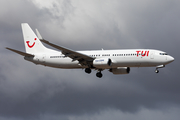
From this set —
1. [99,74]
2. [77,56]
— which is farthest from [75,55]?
[99,74]

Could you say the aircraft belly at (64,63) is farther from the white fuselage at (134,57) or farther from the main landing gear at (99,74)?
the main landing gear at (99,74)

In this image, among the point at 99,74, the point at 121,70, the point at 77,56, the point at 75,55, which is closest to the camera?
the point at 75,55

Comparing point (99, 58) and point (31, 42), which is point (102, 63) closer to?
point (99, 58)

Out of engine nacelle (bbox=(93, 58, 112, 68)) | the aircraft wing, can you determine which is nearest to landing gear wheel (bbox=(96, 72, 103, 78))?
the aircraft wing

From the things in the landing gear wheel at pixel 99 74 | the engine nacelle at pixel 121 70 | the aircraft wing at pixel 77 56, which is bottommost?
the landing gear wheel at pixel 99 74

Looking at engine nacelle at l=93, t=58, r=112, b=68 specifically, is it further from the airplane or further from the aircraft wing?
the aircraft wing

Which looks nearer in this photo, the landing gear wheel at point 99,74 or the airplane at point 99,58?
the airplane at point 99,58

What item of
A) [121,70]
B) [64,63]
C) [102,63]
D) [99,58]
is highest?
[99,58]

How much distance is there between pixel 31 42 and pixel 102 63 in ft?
65.1

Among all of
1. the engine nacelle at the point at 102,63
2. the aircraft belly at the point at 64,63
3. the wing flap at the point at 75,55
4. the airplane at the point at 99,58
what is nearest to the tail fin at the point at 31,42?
the airplane at the point at 99,58

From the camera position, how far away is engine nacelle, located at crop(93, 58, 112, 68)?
219 feet

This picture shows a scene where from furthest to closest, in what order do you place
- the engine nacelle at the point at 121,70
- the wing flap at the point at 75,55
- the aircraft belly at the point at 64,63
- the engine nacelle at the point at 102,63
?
1. the engine nacelle at the point at 121,70
2. the aircraft belly at the point at 64,63
3. the engine nacelle at the point at 102,63
4. the wing flap at the point at 75,55

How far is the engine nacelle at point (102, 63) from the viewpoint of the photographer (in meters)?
66.7

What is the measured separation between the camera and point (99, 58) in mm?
69188
